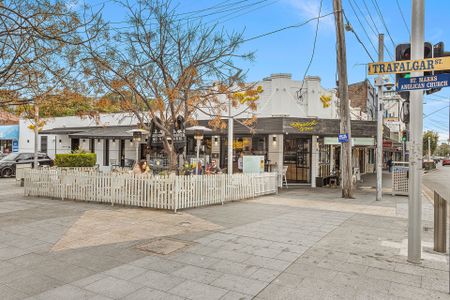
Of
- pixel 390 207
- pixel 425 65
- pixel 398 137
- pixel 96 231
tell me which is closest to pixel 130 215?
pixel 96 231

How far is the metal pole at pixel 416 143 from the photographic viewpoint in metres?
5.13

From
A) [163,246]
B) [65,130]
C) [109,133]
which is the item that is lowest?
[163,246]

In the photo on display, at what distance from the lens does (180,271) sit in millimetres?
4723

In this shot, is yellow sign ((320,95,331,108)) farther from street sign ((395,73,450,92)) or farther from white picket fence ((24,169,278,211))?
street sign ((395,73,450,92))

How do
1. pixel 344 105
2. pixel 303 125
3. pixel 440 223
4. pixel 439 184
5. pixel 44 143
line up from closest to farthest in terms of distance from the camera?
pixel 440 223, pixel 344 105, pixel 303 125, pixel 439 184, pixel 44 143

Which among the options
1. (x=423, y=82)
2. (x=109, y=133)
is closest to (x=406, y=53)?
(x=423, y=82)

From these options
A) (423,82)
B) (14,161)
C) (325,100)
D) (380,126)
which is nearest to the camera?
(423,82)

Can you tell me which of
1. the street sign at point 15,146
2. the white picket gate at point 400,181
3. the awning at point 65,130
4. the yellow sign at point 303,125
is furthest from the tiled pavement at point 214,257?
the street sign at point 15,146

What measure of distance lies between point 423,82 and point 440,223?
250 cm

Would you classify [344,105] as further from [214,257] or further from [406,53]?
[214,257]

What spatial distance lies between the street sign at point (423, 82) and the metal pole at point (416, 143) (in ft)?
0.41

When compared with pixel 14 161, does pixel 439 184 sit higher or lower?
lower

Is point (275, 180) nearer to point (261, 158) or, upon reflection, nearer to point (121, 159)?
point (261, 158)

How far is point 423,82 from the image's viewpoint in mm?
5023
